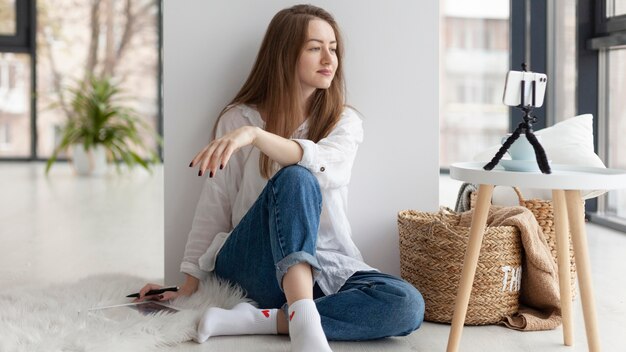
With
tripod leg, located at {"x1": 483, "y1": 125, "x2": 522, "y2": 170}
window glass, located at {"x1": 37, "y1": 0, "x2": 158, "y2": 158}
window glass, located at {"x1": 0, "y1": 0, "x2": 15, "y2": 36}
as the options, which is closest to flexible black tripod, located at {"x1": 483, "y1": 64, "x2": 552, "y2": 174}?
tripod leg, located at {"x1": 483, "y1": 125, "x2": 522, "y2": 170}

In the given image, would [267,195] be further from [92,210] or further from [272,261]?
[92,210]

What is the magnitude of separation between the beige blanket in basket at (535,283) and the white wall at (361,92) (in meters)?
0.36

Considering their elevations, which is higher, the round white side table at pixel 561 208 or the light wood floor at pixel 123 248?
the round white side table at pixel 561 208

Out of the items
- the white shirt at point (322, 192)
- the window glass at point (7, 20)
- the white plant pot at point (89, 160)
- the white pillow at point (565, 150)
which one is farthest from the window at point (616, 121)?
the window glass at point (7, 20)

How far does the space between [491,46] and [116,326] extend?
212 inches

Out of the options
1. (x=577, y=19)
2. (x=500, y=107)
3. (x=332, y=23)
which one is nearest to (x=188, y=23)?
(x=332, y=23)

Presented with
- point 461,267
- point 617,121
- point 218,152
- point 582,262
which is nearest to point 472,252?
point 582,262

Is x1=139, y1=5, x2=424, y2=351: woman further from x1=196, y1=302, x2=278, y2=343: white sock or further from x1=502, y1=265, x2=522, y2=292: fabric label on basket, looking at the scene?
x1=502, y1=265, x2=522, y2=292: fabric label on basket

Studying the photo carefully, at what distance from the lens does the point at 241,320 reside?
1.97 metres

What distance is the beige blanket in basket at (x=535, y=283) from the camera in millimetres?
2094

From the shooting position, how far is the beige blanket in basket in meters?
2.09

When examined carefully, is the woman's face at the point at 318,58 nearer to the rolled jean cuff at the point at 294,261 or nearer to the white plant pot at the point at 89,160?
the rolled jean cuff at the point at 294,261

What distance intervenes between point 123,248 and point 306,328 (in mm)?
1725

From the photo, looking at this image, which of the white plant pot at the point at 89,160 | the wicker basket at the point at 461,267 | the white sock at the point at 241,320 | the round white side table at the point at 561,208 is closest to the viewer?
the round white side table at the point at 561,208
